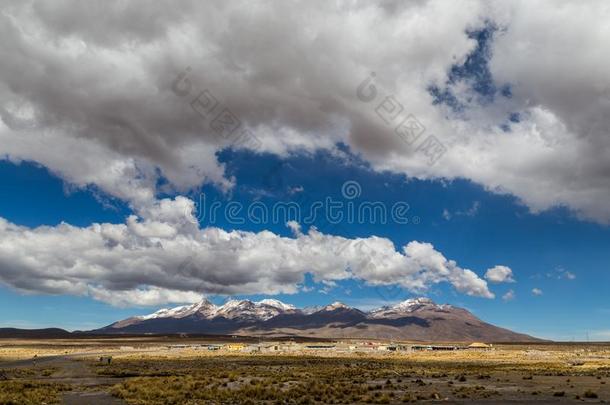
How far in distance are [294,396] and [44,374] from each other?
38429mm

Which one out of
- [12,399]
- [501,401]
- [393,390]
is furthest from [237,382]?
[501,401]

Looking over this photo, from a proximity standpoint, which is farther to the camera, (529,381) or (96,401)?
(529,381)

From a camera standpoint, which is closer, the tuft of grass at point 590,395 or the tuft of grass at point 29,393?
the tuft of grass at point 29,393

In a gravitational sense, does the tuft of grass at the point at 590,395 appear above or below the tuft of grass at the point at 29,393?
above

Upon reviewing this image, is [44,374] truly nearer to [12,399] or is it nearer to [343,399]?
[12,399]

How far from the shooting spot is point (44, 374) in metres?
60.7

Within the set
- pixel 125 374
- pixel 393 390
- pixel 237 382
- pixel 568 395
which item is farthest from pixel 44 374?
pixel 568 395

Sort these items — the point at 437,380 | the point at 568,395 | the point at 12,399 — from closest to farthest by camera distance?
the point at 12,399 < the point at 568,395 < the point at 437,380

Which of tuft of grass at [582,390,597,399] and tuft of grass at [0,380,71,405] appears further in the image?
tuft of grass at [582,390,597,399]

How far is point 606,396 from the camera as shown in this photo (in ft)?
127

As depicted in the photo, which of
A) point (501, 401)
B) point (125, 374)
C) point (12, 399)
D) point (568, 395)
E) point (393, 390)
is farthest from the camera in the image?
point (125, 374)

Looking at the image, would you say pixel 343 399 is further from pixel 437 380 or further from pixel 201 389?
pixel 437 380

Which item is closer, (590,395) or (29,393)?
(29,393)

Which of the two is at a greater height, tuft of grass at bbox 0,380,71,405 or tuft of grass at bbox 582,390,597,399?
tuft of grass at bbox 582,390,597,399
